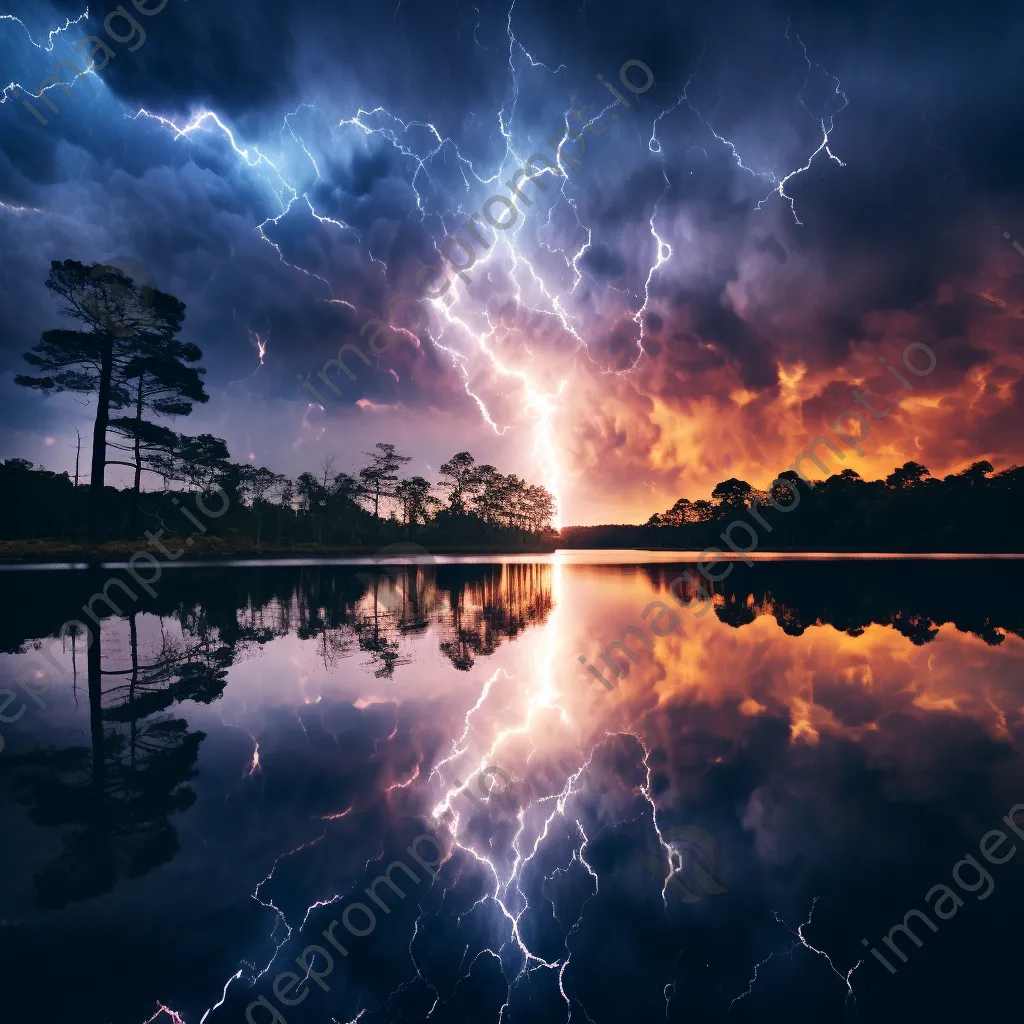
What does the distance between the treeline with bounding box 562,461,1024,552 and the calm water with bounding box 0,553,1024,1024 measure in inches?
2939

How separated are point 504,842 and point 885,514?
88.5 metres

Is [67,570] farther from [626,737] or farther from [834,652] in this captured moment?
[834,652]

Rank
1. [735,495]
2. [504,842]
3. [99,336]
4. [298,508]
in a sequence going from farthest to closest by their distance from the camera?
[735,495] → [298,508] → [99,336] → [504,842]

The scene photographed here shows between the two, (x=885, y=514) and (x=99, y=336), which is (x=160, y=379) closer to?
(x=99, y=336)

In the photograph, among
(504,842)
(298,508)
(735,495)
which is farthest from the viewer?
(735,495)

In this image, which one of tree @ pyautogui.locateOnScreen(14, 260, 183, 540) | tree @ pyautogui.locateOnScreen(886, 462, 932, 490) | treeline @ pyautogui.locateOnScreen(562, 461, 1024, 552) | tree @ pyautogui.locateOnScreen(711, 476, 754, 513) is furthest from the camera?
tree @ pyautogui.locateOnScreen(711, 476, 754, 513)

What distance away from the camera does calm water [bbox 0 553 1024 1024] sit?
2.45 m

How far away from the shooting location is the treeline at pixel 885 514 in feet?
215

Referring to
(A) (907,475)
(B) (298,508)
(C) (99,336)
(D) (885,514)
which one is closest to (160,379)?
(C) (99,336)

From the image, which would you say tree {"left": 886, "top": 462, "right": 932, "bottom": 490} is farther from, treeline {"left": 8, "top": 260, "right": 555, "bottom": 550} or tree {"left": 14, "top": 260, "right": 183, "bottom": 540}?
tree {"left": 14, "top": 260, "right": 183, "bottom": 540}

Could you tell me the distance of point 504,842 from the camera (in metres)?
3.59

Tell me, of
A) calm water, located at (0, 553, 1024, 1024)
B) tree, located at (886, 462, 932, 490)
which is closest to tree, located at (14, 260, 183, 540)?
calm water, located at (0, 553, 1024, 1024)

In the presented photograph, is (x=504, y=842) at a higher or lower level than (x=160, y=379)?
lower

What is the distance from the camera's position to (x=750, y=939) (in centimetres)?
271
